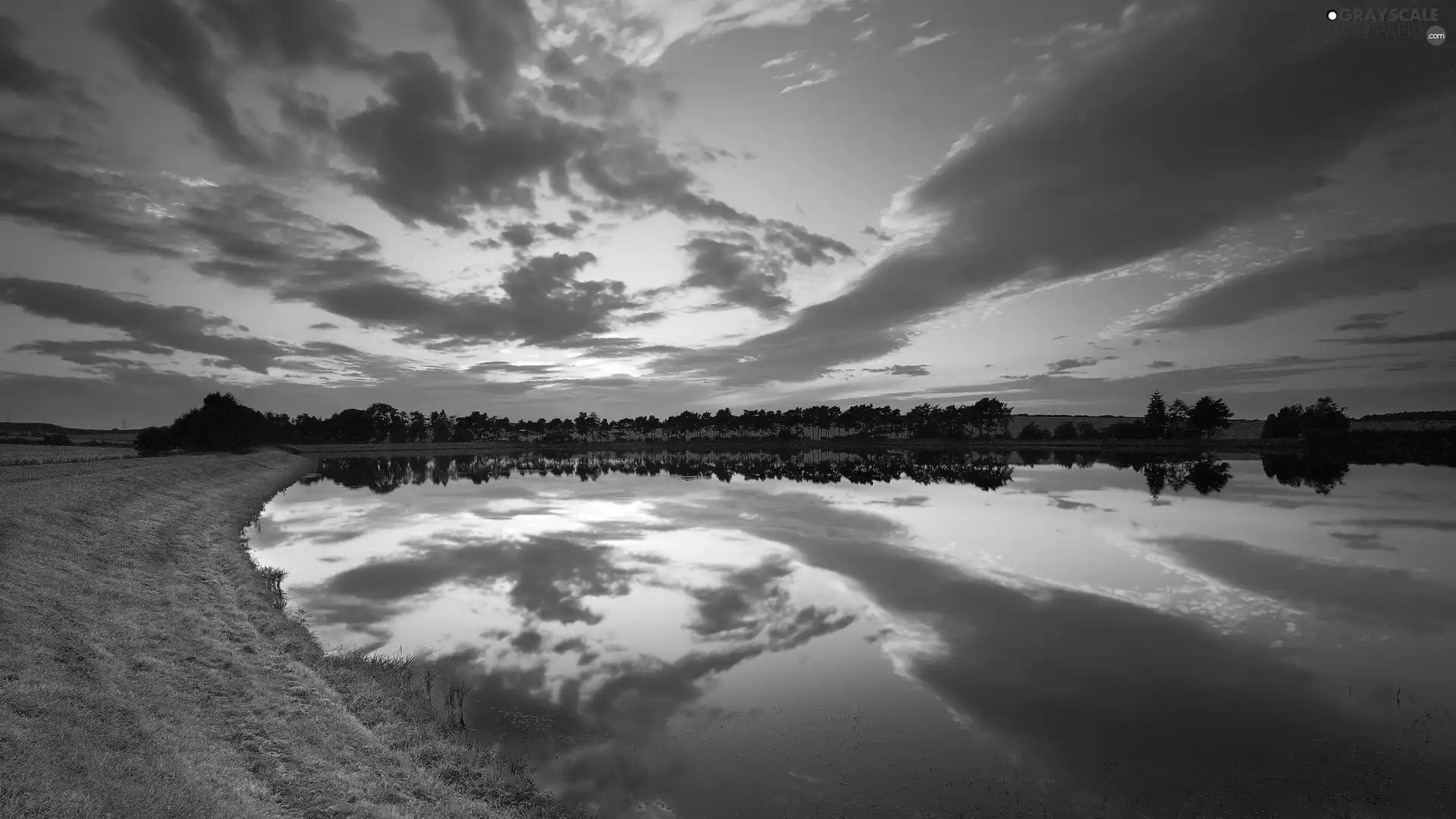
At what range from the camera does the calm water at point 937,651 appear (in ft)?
34.9

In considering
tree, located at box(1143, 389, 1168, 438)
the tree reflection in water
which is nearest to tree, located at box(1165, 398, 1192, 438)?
tree, located at box(1143, 389, 1168, 438)

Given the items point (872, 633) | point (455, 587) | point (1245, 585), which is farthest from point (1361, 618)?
point (455, 587)

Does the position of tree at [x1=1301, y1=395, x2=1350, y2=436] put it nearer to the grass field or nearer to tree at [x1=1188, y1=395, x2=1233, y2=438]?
tree at [x1=1188, y1=395, x2=1233, y2=438]

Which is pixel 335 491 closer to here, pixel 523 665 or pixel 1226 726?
pixel 523 665

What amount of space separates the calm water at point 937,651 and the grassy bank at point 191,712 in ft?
5.51

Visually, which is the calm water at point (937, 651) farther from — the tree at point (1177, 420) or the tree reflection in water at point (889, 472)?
the tree at point (1177, 420)

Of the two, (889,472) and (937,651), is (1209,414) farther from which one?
(937,651)

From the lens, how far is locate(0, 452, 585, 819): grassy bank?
785 centimetres

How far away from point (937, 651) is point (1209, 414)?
20002 centimetres

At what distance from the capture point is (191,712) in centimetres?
1060

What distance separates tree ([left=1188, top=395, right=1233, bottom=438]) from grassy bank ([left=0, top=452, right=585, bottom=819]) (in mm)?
210774

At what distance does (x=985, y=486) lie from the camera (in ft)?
207

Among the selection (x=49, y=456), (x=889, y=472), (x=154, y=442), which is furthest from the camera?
(x=889, y=472)

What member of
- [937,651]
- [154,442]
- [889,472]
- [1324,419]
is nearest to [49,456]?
[154,442]
